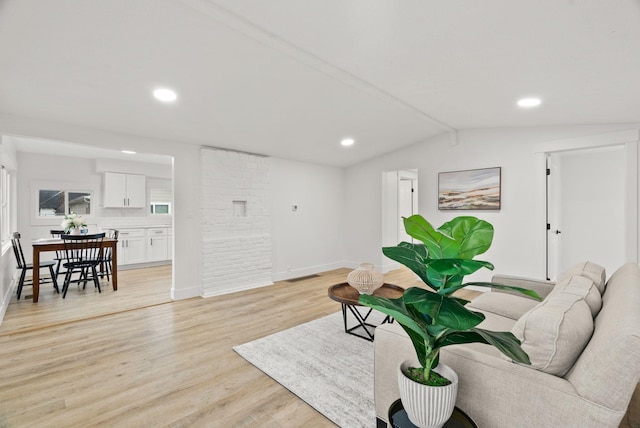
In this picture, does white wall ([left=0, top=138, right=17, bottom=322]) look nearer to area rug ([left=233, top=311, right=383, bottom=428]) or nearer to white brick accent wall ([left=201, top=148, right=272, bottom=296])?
white brick accent wall ([left=201, top=148, right=272, bottom=296])

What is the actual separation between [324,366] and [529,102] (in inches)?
127

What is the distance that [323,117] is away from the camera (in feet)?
12.1

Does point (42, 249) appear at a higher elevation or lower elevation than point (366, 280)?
higher

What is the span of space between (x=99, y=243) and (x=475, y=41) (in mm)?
5253

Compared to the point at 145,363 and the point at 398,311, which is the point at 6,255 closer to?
the point at 145,363

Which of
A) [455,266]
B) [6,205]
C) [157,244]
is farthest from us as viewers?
[157,244]

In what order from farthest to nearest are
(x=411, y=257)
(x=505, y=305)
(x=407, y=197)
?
(x=407, y=197), (x=505, y=305), (x=411, y=257)

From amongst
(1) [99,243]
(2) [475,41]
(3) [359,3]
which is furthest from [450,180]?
(1) [99,243]

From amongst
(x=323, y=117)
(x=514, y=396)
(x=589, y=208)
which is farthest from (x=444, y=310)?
(x=589, y=208)

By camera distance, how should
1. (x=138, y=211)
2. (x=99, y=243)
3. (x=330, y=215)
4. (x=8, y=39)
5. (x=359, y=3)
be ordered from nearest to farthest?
(x=359, y=3), (x=8, y=39), (x=99, y=243), (x=330, y=215), (x=138, y=211)

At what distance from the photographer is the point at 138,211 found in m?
6.62

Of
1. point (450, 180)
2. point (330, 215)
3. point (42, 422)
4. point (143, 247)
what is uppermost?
point (450, 180)

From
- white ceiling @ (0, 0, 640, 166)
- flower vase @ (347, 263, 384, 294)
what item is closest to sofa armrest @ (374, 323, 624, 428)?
flower vase @ (347, 263, 384, 294)

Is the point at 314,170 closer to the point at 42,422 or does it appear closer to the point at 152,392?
the point at 152,392
